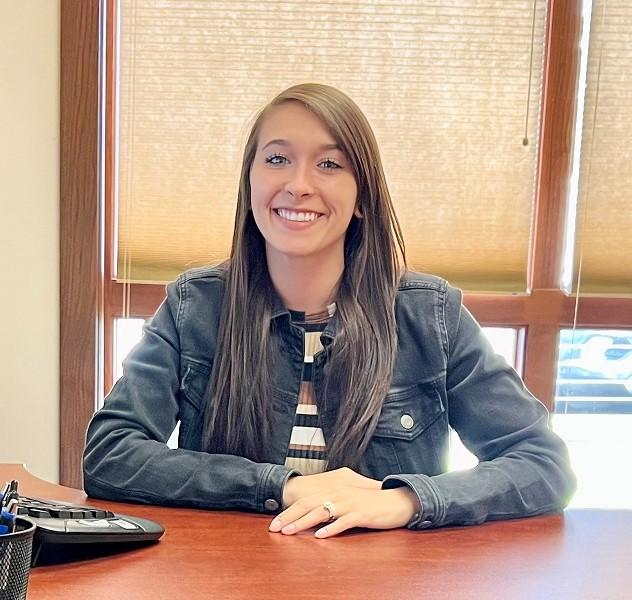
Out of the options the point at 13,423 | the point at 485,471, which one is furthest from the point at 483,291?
the point at 13,423

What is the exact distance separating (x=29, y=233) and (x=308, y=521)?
1.34 meters

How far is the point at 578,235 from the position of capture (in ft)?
7.60

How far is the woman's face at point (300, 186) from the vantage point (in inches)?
58.2

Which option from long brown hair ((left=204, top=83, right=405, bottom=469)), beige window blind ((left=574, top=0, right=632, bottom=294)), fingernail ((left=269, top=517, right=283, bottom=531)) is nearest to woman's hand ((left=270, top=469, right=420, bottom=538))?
fingernail ((left=269, top=517, right=283, bottom=531))

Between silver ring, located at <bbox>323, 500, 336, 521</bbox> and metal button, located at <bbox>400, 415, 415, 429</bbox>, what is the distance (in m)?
0.39

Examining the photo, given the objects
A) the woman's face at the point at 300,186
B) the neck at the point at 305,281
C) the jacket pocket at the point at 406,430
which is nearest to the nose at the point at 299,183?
the woman's face at the point at 300,186

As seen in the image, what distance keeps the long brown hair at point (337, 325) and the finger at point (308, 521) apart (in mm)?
333

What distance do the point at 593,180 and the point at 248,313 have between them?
121cm

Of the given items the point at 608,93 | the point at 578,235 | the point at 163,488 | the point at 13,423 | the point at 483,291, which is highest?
the point at 608,93

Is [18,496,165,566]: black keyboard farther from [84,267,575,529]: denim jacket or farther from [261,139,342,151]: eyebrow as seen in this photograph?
[261,139,342,151]: eyebrow

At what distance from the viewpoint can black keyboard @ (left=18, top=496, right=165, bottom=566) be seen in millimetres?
926

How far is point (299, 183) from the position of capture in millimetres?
1468

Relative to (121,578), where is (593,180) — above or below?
above

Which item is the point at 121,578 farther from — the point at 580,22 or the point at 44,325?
the point at 580,22
